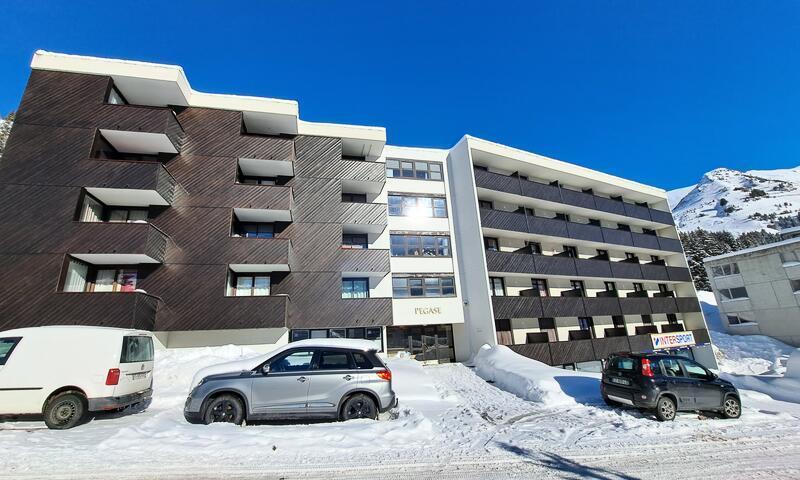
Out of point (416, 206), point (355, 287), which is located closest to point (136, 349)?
point (355, 287)

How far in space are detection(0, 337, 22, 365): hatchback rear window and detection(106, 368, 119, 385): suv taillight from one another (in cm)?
219

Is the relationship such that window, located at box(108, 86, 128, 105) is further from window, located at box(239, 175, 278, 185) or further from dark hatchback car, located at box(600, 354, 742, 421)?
dark hatchback car, located at box(600, 354, 742, 421)

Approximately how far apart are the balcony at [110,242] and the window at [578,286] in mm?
27700

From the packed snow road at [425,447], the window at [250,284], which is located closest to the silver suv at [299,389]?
the packed snow road at [425,447]

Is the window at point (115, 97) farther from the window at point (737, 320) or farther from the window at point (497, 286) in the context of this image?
the window at point (737, 320)

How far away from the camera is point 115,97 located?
17344 mm

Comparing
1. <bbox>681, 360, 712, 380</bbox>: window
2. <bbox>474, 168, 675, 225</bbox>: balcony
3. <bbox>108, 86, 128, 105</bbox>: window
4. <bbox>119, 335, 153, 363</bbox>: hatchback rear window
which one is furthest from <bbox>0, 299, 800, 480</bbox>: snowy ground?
<bbox>474, 168, 675, 225</bbox>: balcony

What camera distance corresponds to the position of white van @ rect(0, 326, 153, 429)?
24.6 ft

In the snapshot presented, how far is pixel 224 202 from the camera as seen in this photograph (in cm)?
1756

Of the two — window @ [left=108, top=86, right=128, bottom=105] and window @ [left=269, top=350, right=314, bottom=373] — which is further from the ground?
window @ [left=108, top=86, right=128, bottom=105]

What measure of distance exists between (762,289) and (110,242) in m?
55.3

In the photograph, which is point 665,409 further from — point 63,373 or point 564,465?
point 63,373

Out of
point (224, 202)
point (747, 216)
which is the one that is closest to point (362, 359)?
point (224, 202)

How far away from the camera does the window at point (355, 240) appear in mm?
20984
